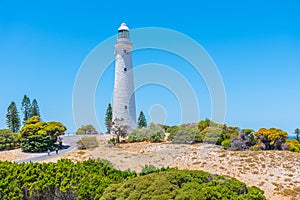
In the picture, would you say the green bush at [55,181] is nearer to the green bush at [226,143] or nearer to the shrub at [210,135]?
the green bush at [226,143]

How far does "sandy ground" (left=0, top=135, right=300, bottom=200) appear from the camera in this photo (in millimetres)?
13715

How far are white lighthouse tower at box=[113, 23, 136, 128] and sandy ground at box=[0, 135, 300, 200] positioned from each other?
362 cm

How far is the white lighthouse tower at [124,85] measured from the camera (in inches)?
1001

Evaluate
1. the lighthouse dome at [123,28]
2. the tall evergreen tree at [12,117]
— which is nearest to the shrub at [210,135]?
the lighthouse dome at [123,28]

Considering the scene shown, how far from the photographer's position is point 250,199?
6.27 metres

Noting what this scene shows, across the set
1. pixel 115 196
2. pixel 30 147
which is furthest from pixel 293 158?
pixel 30 147

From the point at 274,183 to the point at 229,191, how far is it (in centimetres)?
873

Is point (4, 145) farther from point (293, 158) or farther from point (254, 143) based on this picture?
point (293, 158)

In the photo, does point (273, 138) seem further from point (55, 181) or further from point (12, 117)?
point (12, 117)

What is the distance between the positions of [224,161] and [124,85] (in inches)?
480

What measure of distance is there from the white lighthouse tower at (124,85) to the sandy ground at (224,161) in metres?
3.62

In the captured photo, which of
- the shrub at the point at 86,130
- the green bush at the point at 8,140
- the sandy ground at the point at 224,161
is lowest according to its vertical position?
the sandy ground at the point at 224,161

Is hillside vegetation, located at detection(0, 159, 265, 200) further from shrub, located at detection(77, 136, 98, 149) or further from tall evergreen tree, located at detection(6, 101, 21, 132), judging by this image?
tall evergreen tree, located at detection(6, 101, 21, 132)

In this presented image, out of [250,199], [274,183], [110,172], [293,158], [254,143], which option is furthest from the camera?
[254,143]
